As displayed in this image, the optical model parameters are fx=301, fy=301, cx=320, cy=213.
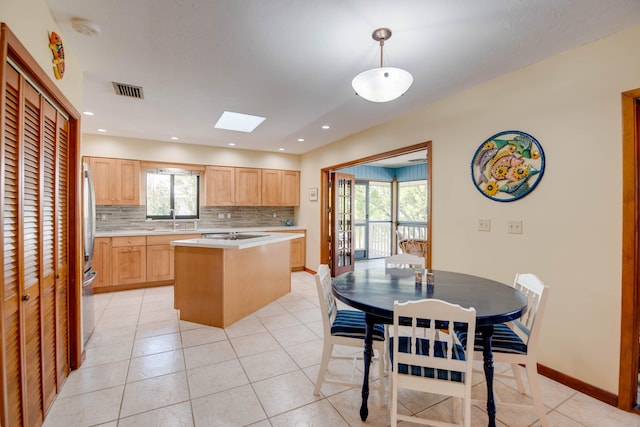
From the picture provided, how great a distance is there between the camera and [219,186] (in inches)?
221

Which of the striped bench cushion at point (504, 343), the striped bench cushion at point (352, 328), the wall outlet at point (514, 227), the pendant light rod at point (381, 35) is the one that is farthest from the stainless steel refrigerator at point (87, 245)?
the wall outlet at point (514, 227)

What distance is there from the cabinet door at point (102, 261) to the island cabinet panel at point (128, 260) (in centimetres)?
5

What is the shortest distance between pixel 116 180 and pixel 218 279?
301 centimetres

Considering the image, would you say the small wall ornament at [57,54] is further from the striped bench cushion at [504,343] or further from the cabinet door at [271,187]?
the cabinet door at [271,187]

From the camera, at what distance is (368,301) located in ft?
5.67

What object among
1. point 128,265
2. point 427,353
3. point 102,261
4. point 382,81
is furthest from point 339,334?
point 102,261

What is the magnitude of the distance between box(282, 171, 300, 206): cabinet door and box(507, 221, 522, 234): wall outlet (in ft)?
14.2

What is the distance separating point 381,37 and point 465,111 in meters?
1.36

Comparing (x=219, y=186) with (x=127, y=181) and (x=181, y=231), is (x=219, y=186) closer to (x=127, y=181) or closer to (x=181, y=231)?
(x=181, y=231)

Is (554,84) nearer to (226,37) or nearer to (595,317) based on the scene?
(595,317)

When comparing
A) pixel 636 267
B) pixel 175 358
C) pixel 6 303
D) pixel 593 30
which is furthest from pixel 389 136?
pixel 6 303

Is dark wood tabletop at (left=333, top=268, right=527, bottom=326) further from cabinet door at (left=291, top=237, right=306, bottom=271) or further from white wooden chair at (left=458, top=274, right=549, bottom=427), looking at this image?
cabinet door at (left=291, top=237, right=306, bottom=271)

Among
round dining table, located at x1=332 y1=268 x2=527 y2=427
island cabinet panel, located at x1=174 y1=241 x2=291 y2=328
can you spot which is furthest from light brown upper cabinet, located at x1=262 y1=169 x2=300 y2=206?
round dining table, located at x1=332 y1=268 x2=527 y2=427

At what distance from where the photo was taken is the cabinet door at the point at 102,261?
4.47 m
